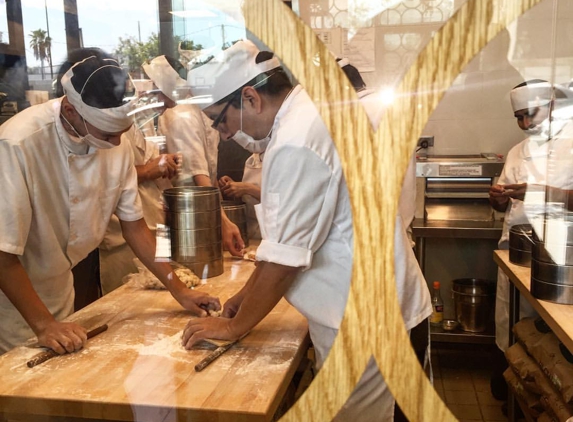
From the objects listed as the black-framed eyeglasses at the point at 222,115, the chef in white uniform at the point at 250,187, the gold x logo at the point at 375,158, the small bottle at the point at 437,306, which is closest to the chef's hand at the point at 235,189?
the chef in white uniform at the point at 250,187

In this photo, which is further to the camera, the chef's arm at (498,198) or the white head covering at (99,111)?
the white head covering at (99,111)

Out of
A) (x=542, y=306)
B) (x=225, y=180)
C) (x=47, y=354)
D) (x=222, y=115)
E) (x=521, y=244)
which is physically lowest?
(x=47, y=354)

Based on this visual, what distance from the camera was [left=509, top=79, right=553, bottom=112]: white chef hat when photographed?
2.58 ft

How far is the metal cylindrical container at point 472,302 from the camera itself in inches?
33.6

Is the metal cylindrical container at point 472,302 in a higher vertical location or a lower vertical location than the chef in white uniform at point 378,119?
lower

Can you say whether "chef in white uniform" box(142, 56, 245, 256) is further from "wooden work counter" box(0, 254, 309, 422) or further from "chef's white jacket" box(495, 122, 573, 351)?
"chef's white jacket" box(495, 122, 573, 351)

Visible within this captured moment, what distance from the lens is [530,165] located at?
Answer: 82cm

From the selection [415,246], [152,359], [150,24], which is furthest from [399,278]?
[150,24]

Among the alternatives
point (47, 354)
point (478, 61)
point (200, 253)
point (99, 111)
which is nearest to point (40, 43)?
point (99, 111)

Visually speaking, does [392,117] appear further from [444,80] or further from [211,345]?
[211,345]

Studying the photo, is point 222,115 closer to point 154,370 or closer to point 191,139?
point 191,139

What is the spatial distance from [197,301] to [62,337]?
26 centimetres

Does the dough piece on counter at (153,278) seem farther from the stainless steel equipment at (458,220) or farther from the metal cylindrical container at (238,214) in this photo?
the stainless steel equipment at (458,220)

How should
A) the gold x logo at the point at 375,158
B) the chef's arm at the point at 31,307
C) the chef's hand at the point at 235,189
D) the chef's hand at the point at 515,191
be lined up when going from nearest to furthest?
the gold x logo at the point at 375,158, the chef's hand at the point at 515,191, the chef's hand at the point at 235,189, the chef's arm at the point at 31,307
